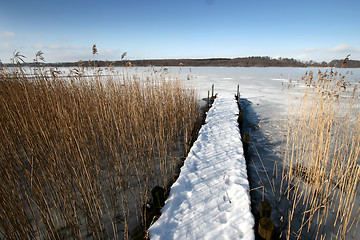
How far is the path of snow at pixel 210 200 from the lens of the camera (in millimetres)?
1572

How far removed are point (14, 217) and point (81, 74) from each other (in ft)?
9.10

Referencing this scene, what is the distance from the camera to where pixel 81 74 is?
3.40 metres

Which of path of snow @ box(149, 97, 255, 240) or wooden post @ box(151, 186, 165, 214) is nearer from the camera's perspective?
path of snow @ box(149, 97, 255, 240)

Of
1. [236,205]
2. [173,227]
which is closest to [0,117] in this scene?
[173,227]

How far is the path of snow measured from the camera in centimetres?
157

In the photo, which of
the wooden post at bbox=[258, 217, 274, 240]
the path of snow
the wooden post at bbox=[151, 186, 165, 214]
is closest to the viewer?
the wooden post at bbox=[258, 217, 274, 240]

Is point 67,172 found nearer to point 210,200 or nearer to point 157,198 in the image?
point 157,198

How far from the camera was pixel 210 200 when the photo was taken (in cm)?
194

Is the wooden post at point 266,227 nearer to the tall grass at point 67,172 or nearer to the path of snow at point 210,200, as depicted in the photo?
the path of snow at point 210,200

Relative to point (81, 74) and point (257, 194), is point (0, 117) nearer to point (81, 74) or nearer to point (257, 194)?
point (81, 74)

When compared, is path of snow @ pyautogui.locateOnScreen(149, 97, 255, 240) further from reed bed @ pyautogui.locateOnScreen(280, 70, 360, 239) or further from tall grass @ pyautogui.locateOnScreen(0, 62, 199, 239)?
reed bed @ pyautogui.locateOnScreen(280, 70, 360, 239)

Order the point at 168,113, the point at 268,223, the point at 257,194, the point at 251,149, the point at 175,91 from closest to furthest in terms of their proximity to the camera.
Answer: the point at 268,223 < the point at 257,194 < the point at 251,149 < the point at 168,113 < the point at 175,91

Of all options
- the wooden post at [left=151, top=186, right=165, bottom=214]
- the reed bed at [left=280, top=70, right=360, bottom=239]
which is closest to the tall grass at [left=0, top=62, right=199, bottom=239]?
the wooden post at [left=151, top=186, right=165, bottom=214]

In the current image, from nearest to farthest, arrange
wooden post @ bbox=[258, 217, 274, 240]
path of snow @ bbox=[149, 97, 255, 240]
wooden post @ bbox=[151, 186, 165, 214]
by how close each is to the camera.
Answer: wooden post @ bbox=[258, 217, 274, 240], path of snow @ bbox=[149, 97, 255, 240], wooden post @ bbox=[151, 186, 165, 214]
